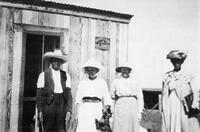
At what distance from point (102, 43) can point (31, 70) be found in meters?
1.79

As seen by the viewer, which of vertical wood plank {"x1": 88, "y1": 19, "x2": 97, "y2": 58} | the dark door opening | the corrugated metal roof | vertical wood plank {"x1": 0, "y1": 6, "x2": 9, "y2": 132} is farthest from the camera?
the dark door opening

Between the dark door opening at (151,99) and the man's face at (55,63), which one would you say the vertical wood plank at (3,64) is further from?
the dark door opening at (151,99)

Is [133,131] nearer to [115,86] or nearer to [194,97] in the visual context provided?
[115,86]

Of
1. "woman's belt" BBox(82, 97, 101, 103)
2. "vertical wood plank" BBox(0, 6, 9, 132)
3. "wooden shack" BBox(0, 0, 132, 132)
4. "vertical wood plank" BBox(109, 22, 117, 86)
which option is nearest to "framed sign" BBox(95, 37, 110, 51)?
"wooden shack" BBox(0, 0, 132, 132)

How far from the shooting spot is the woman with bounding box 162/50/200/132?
18.9 ft

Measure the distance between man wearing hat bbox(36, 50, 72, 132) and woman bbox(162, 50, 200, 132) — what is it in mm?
1877

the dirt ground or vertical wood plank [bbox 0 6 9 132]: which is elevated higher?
vertical wood plank [bbox 0 6 9 132]

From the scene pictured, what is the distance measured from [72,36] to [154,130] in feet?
11.6

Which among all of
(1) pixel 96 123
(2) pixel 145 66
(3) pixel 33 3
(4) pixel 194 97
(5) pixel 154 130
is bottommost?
(5) pixel 154 130

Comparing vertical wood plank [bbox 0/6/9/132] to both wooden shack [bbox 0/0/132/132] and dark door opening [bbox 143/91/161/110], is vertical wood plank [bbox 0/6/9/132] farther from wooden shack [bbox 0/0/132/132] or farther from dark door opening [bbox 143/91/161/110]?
dark door opening [bbox 143/91/161/110]

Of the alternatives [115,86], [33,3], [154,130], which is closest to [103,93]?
[115,86]

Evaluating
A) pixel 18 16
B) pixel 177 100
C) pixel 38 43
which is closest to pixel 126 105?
pixel 177 100

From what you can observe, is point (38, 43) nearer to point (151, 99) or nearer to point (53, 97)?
point (53, 97)

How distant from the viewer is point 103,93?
6.11m
